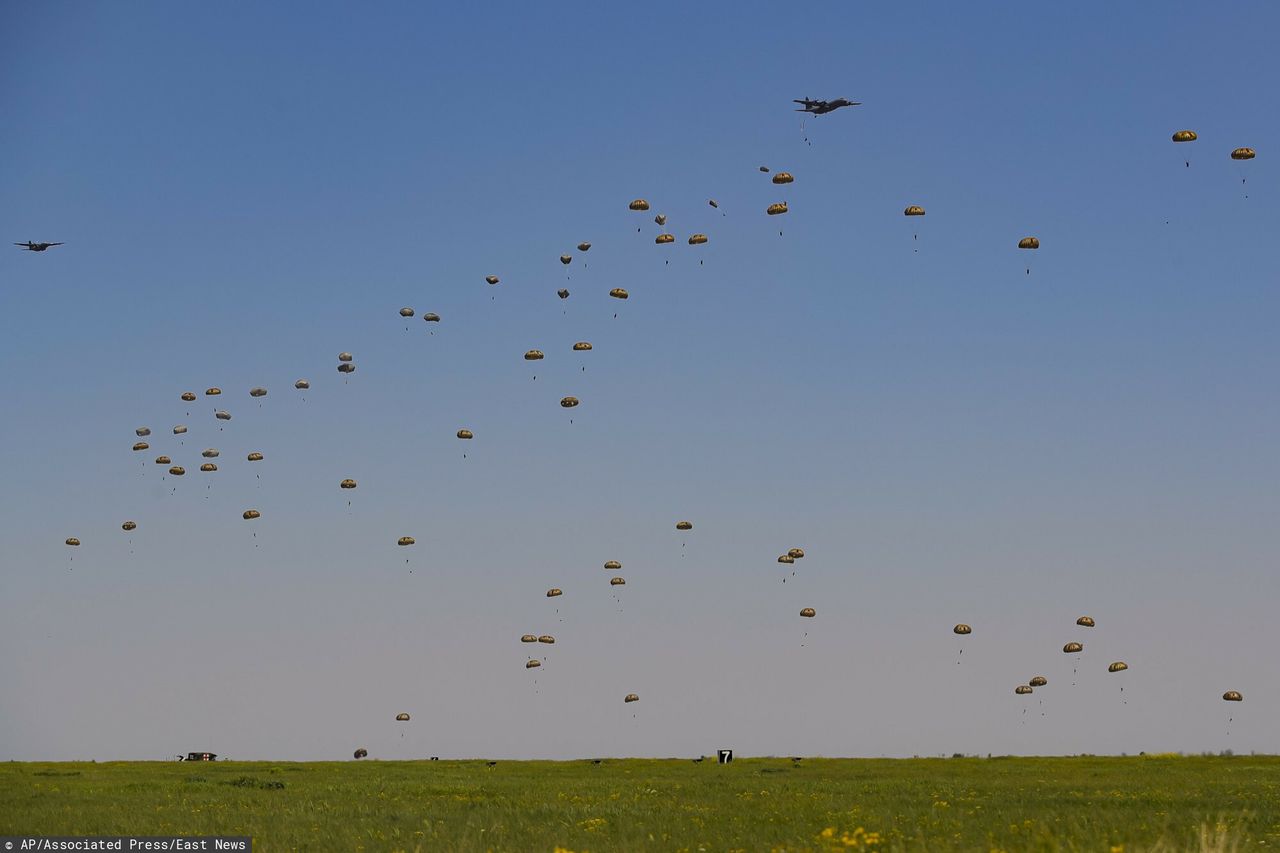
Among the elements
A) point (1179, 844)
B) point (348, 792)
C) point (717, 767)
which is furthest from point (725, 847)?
point (717, 767)

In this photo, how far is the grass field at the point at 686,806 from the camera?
2988 centimetres

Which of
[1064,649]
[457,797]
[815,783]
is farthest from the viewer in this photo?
[1064,649]

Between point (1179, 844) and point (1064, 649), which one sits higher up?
point (1064, 649)

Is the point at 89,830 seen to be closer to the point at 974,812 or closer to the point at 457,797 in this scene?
the point at 457,797

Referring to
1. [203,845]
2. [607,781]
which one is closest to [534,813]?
[203,845]

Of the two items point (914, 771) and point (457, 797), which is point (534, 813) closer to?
point (457, 797)

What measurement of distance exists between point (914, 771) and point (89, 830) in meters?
39.9

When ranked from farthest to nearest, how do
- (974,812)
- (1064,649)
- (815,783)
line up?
1. (1064,649)
2. (815,783)
3. (974,812)

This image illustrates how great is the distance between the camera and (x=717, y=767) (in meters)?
69.8

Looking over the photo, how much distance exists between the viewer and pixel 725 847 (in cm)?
2833

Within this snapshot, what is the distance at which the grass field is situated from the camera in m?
29.9

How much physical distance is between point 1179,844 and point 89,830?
92.3 ft

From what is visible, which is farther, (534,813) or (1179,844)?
(534,813)

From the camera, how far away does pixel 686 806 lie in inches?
1591
